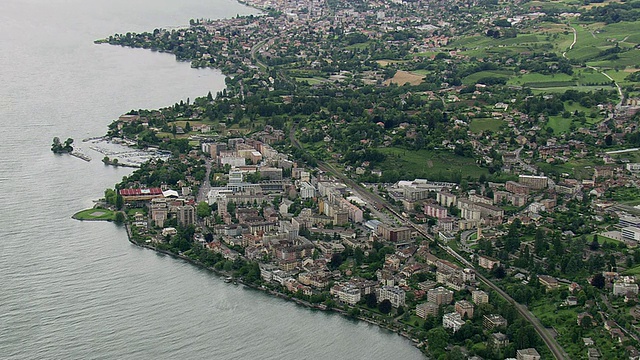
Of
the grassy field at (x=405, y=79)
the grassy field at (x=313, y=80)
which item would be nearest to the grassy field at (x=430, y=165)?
the grassy field at (x=405, y=79)

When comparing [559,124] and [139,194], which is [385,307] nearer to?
[139,194]

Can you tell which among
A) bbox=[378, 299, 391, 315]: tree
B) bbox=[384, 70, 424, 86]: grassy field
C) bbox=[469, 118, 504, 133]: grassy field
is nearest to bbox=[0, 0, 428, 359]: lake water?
bbox=[378, 299, 391, 315]: tree

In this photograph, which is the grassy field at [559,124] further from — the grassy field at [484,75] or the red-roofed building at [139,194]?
the red-roofed building at [139,194]

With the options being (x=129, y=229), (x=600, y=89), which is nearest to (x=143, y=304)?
(x=129, y=229)

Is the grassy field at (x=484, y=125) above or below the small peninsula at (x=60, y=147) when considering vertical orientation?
above

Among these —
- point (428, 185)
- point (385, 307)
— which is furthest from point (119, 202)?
point (385, 307)

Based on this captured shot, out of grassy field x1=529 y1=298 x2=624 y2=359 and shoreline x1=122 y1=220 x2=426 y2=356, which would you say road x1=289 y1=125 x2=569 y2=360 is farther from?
shoreline x1=122 y1=220 x2=426 y2=356
